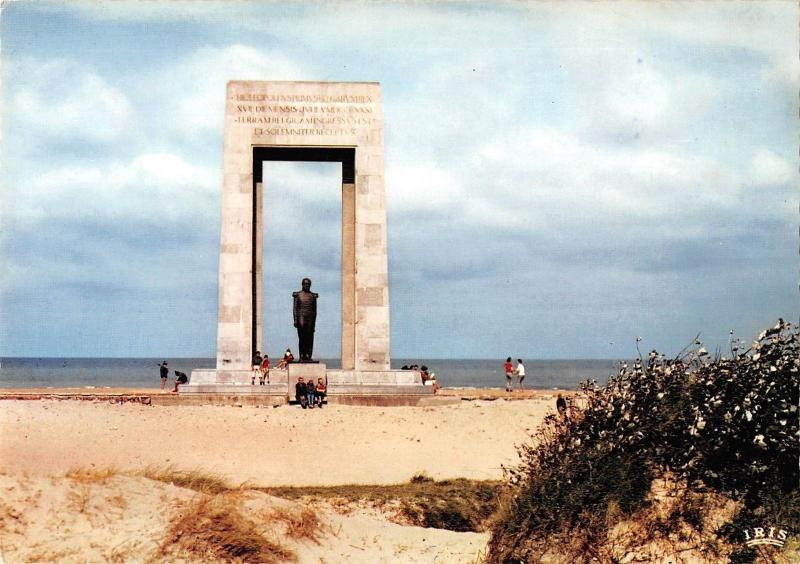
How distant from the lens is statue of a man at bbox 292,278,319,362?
83.0 ft

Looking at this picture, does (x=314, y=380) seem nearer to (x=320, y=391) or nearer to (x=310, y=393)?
(x=320, y=391)

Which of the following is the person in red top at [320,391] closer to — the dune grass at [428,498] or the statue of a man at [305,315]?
the statue of a man at [305,315]

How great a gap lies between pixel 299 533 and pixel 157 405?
14.9 m

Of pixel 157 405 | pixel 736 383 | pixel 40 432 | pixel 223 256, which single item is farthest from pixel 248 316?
pixel 736 383

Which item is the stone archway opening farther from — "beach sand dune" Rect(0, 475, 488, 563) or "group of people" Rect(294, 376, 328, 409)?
"beach sand dune" Rect(0, 475, 488, 563)

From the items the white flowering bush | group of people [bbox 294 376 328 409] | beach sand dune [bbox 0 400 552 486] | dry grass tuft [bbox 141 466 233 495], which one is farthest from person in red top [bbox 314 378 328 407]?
the white flowering bush

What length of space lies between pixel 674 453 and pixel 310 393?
1476 cm

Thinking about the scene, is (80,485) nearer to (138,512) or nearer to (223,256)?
(138,512)

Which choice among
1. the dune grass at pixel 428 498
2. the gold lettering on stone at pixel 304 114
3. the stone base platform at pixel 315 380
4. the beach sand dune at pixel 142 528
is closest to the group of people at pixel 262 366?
the stone base platform at pixel 315 380

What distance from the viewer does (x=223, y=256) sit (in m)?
28.4

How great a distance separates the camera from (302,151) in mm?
29203

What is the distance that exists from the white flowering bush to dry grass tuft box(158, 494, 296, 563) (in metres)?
2.27

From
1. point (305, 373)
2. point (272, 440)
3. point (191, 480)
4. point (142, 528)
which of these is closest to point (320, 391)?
point (305, 373)

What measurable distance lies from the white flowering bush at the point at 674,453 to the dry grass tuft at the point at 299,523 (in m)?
1.73
